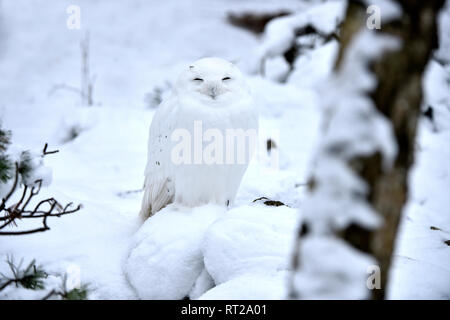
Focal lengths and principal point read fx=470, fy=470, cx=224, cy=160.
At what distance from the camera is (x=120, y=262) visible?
2400 mm

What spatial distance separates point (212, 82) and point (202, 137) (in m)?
0.29

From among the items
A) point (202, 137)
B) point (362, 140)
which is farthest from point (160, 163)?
point (362, 140)

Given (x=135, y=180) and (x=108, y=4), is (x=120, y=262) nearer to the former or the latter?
(x=135, y=180)

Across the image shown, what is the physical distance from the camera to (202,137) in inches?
96.0

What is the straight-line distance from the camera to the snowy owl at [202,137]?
7.96 ft

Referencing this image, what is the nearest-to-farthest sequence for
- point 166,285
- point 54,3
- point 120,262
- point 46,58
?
point 166,285 < point 120,262 < point 46,58 < point 54,3

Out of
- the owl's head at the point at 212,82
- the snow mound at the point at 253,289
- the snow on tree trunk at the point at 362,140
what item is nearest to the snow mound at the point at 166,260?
the snow mound at the point at 253,289

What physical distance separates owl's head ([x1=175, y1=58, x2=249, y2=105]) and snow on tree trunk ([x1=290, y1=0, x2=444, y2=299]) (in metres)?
1.52

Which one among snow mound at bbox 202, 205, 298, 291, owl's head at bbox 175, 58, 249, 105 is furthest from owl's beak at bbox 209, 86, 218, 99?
snow mound at bbox 202, 205, 298, 291

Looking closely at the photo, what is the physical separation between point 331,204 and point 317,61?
16.2 feet

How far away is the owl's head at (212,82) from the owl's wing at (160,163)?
147 mm

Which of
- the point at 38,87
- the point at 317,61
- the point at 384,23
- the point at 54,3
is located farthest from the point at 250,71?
the point at 384,23

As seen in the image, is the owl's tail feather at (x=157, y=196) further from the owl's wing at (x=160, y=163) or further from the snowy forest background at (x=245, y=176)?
the snowy forest background at (x=245, y=176)

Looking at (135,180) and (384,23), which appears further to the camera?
(135,180)
